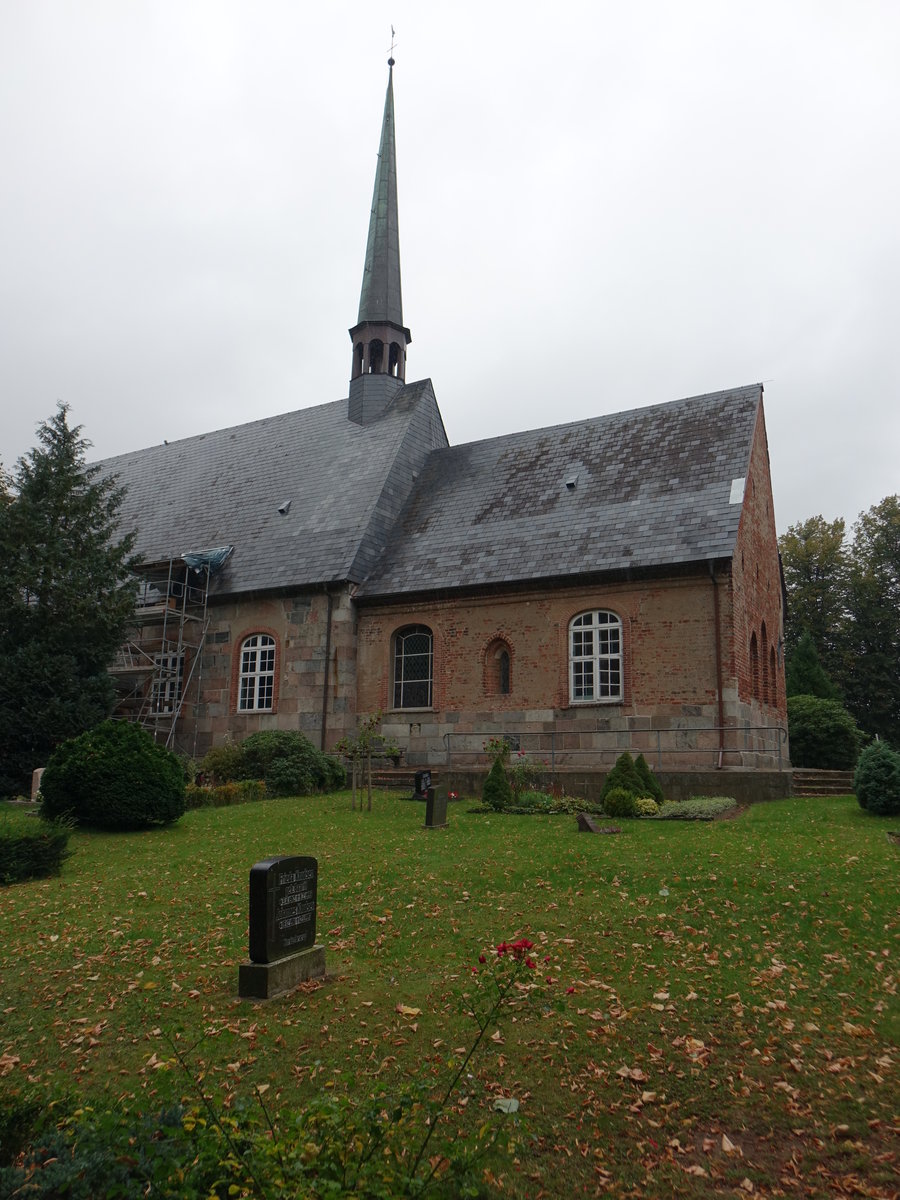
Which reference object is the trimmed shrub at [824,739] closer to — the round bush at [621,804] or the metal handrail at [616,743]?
the metal handrail at [616,743]

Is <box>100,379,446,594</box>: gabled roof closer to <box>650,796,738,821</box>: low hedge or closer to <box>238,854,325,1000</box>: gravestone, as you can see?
<box>650,796,738,821</box>: low hedge

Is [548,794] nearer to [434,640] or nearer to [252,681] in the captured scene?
[434,640]

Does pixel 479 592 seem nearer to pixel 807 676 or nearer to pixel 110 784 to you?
pixel 110 784

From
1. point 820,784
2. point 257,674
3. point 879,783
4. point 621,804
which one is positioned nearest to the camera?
point 879,783

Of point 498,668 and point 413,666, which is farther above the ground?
point 413,666

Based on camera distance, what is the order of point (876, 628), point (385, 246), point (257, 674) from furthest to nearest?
point (876, 628) < point (385, 246) < point (257, 674)

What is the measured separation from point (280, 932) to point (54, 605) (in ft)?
53.3

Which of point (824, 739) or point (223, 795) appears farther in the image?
point (824, 739)

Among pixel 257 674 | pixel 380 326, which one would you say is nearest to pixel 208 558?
pixel 257 674

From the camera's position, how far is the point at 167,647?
24.8 metres

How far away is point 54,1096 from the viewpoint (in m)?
4.40

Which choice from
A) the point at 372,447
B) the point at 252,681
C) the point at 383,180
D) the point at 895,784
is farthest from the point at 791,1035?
the point at 383,180

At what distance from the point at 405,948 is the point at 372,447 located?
2054cm

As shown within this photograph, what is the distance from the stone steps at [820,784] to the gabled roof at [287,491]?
11578 mm
